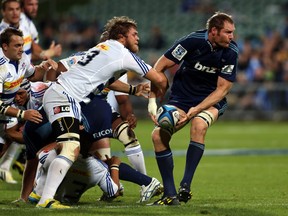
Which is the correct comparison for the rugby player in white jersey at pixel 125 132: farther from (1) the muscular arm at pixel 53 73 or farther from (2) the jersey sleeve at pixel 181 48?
(2) the jersey sleeve at pixel 181 48

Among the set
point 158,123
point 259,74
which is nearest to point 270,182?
point 158,123

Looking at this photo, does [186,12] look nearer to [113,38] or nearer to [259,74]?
[259,74]

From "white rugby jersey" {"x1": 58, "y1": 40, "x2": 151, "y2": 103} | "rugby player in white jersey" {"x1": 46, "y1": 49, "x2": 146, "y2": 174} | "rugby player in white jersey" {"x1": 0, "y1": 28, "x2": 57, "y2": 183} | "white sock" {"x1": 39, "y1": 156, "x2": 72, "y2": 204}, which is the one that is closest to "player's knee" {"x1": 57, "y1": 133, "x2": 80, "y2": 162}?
"white sock" {"x1": 39, "y1": 156, "x2": 72, "y2": 204}

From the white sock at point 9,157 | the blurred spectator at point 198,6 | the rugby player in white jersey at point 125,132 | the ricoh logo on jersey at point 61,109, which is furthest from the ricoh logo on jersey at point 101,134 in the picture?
the blurred spectator at point 198,6

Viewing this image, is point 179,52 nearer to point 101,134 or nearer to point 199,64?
point 199,64

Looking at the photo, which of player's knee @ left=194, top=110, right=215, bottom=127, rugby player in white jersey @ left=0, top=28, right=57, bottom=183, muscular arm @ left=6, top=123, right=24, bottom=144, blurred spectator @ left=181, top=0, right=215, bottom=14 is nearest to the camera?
player's knee @ left=194, top=110, right=215, bottom=127

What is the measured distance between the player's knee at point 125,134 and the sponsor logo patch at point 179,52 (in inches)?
53.6

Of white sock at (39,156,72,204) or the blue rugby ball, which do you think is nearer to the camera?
white sock at (39,156,72,204)

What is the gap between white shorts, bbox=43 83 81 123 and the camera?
8.34 meters

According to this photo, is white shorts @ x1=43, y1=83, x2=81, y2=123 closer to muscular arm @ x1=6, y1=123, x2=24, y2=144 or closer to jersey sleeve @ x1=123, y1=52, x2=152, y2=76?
jersey sleeve @ x1=123, y1=52, x2=152, y2=76

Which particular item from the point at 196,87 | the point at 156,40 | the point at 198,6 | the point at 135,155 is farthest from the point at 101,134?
the point at 198,6

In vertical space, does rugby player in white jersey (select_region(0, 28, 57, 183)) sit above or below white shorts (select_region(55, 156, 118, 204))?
above

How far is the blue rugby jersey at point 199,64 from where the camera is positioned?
895cm

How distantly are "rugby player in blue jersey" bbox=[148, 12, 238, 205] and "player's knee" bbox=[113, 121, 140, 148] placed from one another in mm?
947
